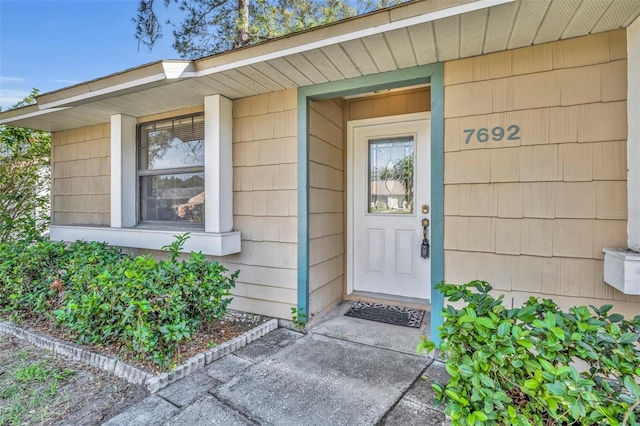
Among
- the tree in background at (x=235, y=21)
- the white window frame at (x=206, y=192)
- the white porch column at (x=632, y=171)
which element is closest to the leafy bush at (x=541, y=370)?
the white porch column at (x=632, y=171)

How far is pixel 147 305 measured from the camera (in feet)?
6.77

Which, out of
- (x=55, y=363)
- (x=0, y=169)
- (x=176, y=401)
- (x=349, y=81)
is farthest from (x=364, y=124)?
(x=0, y=169)

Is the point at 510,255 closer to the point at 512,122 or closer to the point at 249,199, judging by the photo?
the point at 512,122

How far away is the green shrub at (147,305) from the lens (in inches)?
83.7

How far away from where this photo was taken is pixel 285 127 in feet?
9.54

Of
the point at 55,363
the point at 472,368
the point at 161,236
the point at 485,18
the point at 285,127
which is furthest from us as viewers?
the point at 161,236

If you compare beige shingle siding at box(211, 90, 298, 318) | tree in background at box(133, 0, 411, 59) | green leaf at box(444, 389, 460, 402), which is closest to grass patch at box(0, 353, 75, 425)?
beige shingle siding at box(211, 90, 298, 318)

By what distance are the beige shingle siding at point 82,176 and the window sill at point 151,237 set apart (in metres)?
0.24

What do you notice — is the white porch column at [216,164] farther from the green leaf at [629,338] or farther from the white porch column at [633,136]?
the white porch column at [633,136]

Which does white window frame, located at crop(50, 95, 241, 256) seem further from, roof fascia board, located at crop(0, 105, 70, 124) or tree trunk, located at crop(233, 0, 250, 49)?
tree trunk, located at crop(233, 0, 250, 49)

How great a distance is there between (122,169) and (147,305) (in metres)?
2.22

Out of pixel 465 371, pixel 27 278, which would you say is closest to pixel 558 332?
pixel 465 371

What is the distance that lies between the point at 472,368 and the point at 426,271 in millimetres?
2054

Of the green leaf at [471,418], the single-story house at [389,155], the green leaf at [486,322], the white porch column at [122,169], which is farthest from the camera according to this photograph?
the white porch column at [122,169]
